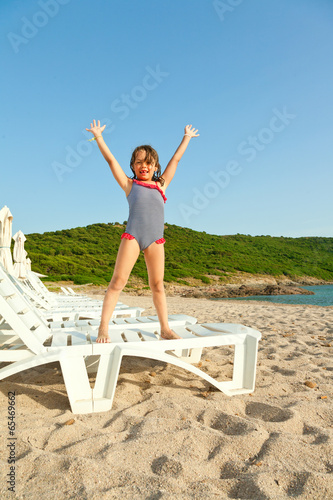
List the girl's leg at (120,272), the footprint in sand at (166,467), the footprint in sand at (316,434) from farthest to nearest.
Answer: the girl's leg at (120,272) → the footprint in sand at (316,434) → the footprint in sand at (166,467)

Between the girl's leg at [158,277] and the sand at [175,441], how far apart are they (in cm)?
47

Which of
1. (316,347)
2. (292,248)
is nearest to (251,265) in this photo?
(292,248)

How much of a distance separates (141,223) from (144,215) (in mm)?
71

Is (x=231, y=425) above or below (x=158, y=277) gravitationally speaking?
below

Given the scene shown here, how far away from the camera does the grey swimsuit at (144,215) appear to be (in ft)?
8.42

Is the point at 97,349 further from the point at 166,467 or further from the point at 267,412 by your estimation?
the point at 267,412

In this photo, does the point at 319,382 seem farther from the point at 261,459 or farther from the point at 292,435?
the point at 261,459

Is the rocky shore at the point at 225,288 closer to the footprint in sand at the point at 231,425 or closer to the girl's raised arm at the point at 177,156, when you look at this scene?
the girl's raised arm at the point at 177,156

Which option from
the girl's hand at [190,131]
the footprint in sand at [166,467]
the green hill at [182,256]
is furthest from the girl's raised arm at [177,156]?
the green hill at [182,256]

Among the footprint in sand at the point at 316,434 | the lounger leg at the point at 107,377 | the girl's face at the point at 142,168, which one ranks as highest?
the girl's face at the point at 142,168

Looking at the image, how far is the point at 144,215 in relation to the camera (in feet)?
8.49

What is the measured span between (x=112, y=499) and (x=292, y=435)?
1.09m

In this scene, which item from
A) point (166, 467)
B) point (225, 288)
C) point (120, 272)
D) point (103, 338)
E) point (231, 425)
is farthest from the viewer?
point (225, 288)

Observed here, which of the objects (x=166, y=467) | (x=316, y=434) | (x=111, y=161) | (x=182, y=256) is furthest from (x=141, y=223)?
(x=182, y=256)
